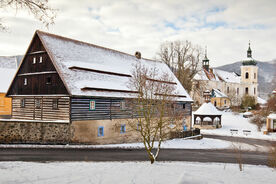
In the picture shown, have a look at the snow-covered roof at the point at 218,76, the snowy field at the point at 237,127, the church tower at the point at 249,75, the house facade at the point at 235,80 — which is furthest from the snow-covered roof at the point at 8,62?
the church tower at the point at 249,75

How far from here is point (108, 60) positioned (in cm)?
2877

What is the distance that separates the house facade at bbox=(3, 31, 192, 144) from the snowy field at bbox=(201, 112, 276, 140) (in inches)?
744

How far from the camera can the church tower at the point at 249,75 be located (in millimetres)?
83188

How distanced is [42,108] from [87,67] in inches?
223

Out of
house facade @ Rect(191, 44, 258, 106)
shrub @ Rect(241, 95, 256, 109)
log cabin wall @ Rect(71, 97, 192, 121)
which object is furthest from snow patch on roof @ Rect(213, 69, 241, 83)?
log cabin wall @ Rect(71, 97, 192, 121)

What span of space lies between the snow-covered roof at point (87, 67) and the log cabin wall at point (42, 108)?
6.50 feet

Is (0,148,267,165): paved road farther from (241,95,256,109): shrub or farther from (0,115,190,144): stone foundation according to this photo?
(241,95,256,109): shrub

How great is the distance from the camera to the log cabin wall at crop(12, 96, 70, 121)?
71.7 ft

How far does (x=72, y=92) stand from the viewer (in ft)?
68.7

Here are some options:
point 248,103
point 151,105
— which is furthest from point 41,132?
point 248,103

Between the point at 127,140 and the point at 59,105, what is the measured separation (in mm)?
7861

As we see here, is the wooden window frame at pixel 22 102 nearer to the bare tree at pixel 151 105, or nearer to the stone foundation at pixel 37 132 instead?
the stone foundation at pixel 37 132

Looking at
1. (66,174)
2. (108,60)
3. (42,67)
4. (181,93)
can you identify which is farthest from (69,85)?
(181,93)

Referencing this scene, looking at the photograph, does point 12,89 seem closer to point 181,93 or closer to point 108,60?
point 108,60
